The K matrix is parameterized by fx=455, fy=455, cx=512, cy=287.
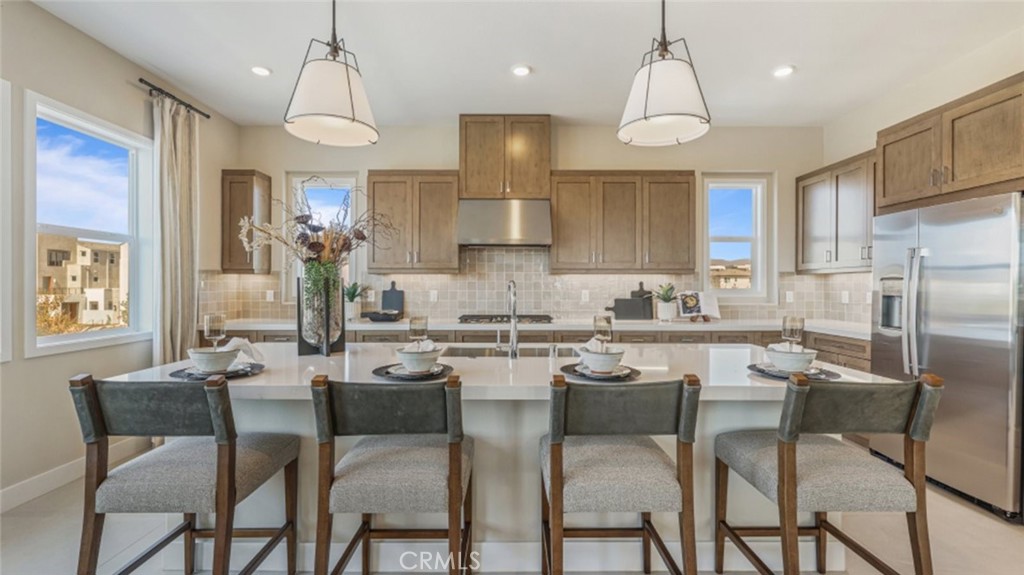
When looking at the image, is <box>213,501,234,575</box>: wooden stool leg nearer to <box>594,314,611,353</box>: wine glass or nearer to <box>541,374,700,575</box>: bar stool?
<box>541,374,700,575</box>: bar stool

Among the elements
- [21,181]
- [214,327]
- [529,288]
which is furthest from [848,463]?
[21,181]

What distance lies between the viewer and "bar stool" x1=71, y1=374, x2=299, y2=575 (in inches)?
54.1

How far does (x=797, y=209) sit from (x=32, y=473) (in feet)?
20.3

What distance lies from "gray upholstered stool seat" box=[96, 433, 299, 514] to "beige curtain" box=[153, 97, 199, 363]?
2.25 m

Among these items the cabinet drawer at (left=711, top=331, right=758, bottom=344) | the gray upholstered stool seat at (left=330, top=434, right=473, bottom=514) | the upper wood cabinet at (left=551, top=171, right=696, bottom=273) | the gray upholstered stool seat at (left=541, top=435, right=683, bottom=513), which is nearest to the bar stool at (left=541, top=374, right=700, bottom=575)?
the gray upholstered stool seat at (left=541, top=435, right=683, bottom=513)

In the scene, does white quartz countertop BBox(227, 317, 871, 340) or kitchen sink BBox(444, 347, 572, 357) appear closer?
kitchen sink BBox(444, 347, 572, 357)

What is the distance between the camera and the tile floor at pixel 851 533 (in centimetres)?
200

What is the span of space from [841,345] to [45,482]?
547 centimetres

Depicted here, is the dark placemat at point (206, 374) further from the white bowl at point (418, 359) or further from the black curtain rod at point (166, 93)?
the black curtain rod at point (166, 93)

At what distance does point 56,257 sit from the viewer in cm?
284

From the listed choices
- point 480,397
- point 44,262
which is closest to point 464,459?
point 480,397

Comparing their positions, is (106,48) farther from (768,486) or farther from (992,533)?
(992,533)

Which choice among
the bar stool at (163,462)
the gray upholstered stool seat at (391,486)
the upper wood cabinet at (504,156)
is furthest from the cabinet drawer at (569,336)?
the bar stool at (163,462)

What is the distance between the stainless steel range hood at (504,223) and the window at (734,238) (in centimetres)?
180
